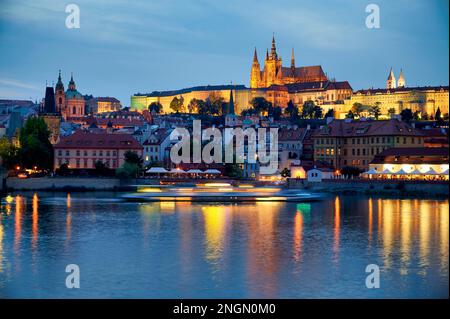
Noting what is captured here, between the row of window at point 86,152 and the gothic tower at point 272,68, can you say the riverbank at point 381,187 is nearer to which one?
the row of window at point 86,152

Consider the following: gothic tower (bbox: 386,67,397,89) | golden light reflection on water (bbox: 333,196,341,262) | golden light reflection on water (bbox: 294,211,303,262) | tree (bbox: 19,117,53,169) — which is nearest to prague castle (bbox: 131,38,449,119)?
gothic tower (bbox: 386,67,397,89)

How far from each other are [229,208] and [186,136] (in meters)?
18.1

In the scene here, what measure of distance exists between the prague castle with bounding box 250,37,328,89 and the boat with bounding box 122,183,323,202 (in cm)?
7942

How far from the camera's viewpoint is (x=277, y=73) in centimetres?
11844

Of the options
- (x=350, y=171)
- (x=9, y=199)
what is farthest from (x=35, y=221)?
(x=350, y=171)

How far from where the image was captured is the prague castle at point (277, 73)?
11700 cm

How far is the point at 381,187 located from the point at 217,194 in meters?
7.47

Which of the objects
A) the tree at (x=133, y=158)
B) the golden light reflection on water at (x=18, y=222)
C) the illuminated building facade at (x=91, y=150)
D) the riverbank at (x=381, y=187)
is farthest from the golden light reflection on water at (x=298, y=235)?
the illuminated building facade at (x=91, y=150)

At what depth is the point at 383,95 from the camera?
94.7m

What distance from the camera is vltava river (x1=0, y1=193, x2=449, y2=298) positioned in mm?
13398

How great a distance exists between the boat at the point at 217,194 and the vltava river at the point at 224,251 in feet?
14.3
